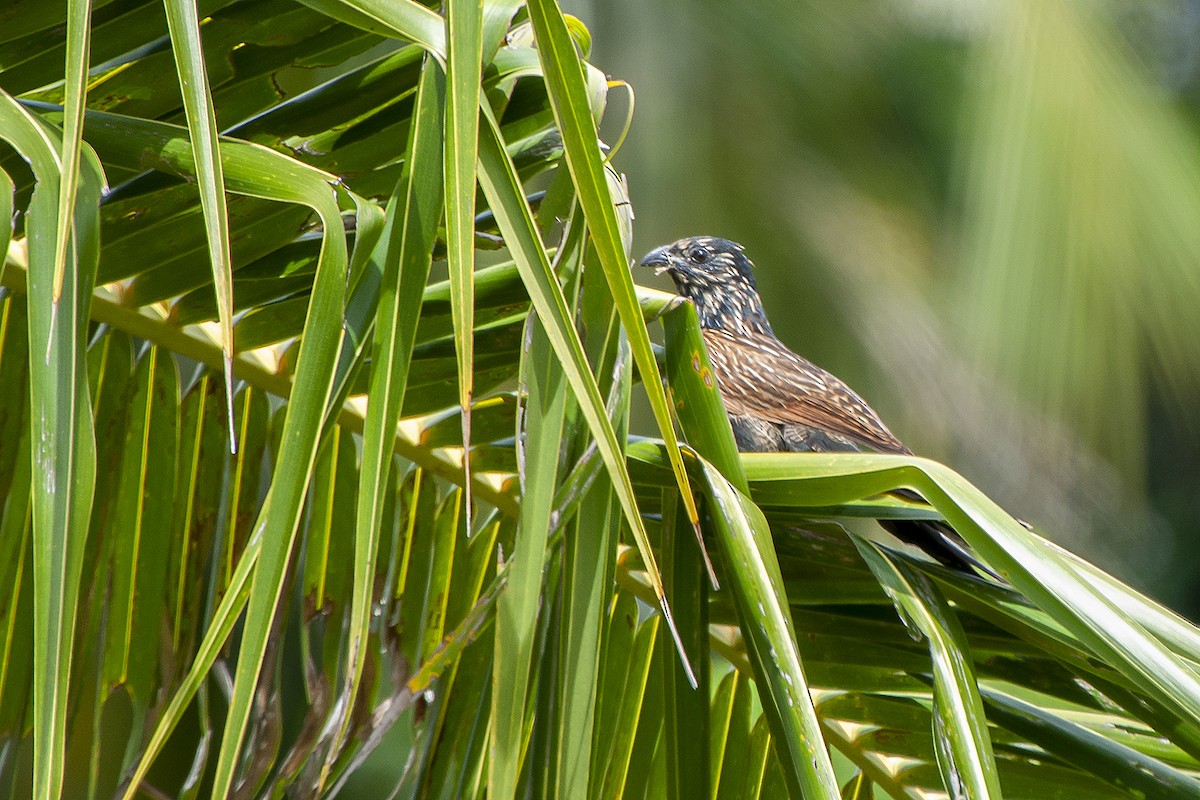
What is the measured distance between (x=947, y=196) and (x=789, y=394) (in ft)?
14.9

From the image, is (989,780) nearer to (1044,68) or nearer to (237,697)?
(237,697)

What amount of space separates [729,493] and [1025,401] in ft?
16.5

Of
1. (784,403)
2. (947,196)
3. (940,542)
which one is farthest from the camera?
(947,196)

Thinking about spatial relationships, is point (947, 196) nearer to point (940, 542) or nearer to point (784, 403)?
point (784, 403)

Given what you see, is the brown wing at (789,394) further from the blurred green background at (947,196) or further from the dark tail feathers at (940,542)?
the blurred green background at (947,196)

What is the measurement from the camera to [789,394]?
2646mm

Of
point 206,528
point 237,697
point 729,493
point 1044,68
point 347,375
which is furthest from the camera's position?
point 1044,68

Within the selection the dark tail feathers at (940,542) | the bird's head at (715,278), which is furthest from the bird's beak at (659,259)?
the dark tail feathers at (940,542)

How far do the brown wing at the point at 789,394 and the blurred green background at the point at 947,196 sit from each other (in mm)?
2306

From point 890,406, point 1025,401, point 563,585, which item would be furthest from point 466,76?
point 890,406

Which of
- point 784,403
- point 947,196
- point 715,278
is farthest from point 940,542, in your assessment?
point 947,196

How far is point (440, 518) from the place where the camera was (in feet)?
5.27

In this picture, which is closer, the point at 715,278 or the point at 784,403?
the point at 784,403

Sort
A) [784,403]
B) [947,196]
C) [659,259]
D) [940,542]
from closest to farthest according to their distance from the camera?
[940,542], [784,403], [659,259], [947,196]
